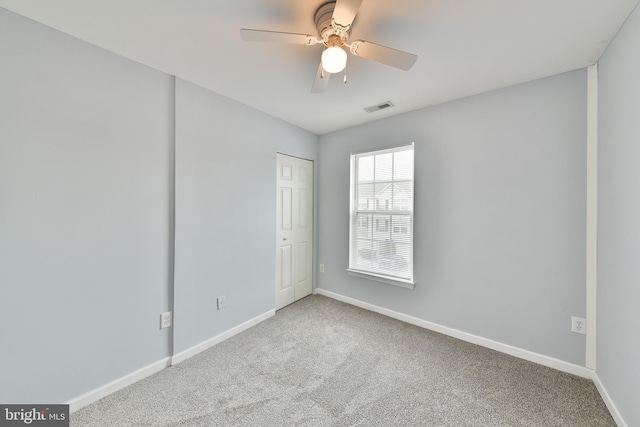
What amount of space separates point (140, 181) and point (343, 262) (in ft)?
8.09

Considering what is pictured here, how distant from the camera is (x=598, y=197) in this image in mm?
1771

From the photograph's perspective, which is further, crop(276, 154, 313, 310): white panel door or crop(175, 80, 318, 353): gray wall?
crop(276, 154, 313, 310): white panel door

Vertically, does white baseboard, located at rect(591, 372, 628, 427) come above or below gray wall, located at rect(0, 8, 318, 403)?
below

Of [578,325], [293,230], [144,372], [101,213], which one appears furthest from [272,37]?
[578,325]

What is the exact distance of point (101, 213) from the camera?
67.2 inches

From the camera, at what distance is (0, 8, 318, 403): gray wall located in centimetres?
141

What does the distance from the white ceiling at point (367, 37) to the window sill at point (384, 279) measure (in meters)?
1.99

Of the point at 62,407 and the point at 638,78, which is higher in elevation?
the point at 638,78

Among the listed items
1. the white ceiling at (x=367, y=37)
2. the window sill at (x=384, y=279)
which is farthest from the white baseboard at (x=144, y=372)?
the white ceiling at (x=367, y=37)

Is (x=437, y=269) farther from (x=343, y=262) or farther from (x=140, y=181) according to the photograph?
(x=140, y=181)

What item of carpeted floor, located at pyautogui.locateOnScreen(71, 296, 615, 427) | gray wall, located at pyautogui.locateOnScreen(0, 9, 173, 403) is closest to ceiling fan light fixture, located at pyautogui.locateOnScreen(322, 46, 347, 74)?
gray wall, located at pyautogui.locateOnScreen(0, 9, 173, 403)

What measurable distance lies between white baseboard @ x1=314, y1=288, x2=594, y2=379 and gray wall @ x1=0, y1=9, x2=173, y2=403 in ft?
7.43

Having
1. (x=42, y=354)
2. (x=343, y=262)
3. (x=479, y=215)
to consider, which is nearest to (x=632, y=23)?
(x=479, y=215)
